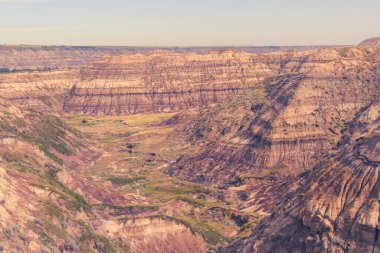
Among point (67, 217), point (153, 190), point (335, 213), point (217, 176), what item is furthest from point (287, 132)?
point (335, 213)

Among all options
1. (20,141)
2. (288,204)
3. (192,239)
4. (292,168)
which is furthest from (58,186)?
(292,168)

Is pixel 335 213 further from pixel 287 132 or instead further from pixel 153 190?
pixel 287 132

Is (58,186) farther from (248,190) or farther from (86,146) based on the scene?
(86,146)

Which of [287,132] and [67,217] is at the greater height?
[287,132]

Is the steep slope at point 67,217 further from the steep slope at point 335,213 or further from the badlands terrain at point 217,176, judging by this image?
the steep slope at point 335,213

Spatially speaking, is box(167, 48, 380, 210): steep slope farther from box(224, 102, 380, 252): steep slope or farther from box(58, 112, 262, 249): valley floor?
box(224, 102, 380, 252): steep slope

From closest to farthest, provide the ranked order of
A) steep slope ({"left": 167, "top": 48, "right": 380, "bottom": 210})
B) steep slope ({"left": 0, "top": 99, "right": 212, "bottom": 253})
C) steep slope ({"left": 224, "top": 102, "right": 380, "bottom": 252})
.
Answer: steep slope ({"left": 224, "top": 102, "right": 380, "bottom": 252}) < steep slope ({"left": 0, "top": 99, "right": 212, "bottom": 253}) < steep slope ({"left": 167, "top": 48, "right": 380, "bottom": 210})

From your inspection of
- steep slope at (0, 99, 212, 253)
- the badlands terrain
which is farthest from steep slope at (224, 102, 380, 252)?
steep slope at (0, 99, 212, 253)
